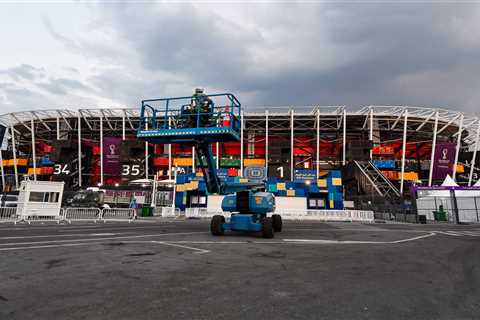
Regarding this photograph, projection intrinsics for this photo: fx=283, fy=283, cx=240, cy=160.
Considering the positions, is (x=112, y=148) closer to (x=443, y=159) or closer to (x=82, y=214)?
(x=82, y=214)

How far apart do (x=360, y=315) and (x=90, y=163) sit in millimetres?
63053

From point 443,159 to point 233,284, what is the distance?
5901 cm

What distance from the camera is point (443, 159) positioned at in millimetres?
51000

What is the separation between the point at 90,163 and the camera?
57844mm

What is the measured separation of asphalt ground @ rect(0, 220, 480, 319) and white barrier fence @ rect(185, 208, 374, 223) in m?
18.8

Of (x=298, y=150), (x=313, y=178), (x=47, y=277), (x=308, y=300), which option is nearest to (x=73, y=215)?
(x=47, y=277)

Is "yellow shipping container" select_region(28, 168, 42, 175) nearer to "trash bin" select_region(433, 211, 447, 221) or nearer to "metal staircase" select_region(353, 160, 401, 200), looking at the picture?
"metal staircase" select_region(353, 160, 401, 200)

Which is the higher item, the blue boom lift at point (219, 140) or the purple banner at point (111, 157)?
the purple banner at point (111, 157)

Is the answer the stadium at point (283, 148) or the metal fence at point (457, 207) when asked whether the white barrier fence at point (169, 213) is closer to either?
the stadium at point (283, 148)

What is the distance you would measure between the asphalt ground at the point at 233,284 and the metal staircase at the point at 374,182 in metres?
31.3

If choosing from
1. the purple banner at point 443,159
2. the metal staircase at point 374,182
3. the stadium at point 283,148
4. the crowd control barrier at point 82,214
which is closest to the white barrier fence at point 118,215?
the crowd control barrier at point 82,214

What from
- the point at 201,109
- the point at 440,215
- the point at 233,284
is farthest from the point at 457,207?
the point at 233,284

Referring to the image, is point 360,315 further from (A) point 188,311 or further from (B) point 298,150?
(B) point 298,150

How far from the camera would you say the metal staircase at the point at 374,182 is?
3727cm
